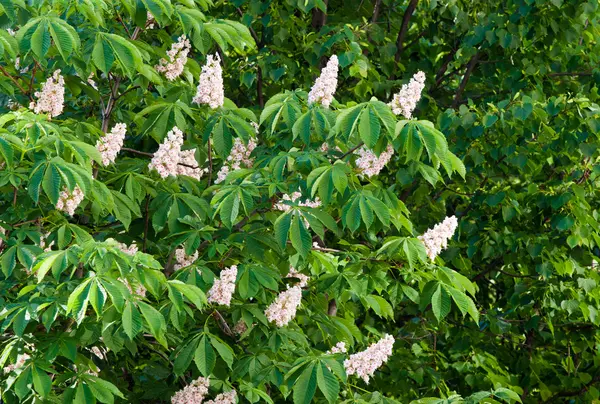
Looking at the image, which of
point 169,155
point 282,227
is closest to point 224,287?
point 282,227

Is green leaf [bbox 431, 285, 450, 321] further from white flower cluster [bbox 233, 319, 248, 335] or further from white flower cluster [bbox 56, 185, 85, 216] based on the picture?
white flower cluster [bbox 56, 185, 85, 216]

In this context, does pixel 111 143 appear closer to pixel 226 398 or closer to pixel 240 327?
pixel 240 327

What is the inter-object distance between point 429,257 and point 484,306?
3949mm

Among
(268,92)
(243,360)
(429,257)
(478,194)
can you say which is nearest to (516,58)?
(478,194)

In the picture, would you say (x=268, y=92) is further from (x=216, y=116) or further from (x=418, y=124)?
(x=418, y=124)

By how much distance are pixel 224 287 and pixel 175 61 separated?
4.14ft

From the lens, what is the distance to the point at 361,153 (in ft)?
12.6

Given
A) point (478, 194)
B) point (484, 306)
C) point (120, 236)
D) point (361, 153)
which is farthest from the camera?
point (484, 306)

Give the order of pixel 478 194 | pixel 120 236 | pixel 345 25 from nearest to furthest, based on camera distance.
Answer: pixel 120 236
pixel 345 25
pixel 478 194

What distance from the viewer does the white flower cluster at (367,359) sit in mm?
3945

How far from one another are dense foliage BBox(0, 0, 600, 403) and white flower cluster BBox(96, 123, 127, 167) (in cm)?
1

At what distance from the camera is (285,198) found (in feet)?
12.8

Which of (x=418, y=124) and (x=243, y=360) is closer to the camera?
(x=418, y=124)

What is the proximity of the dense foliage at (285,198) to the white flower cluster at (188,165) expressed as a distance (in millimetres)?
17
